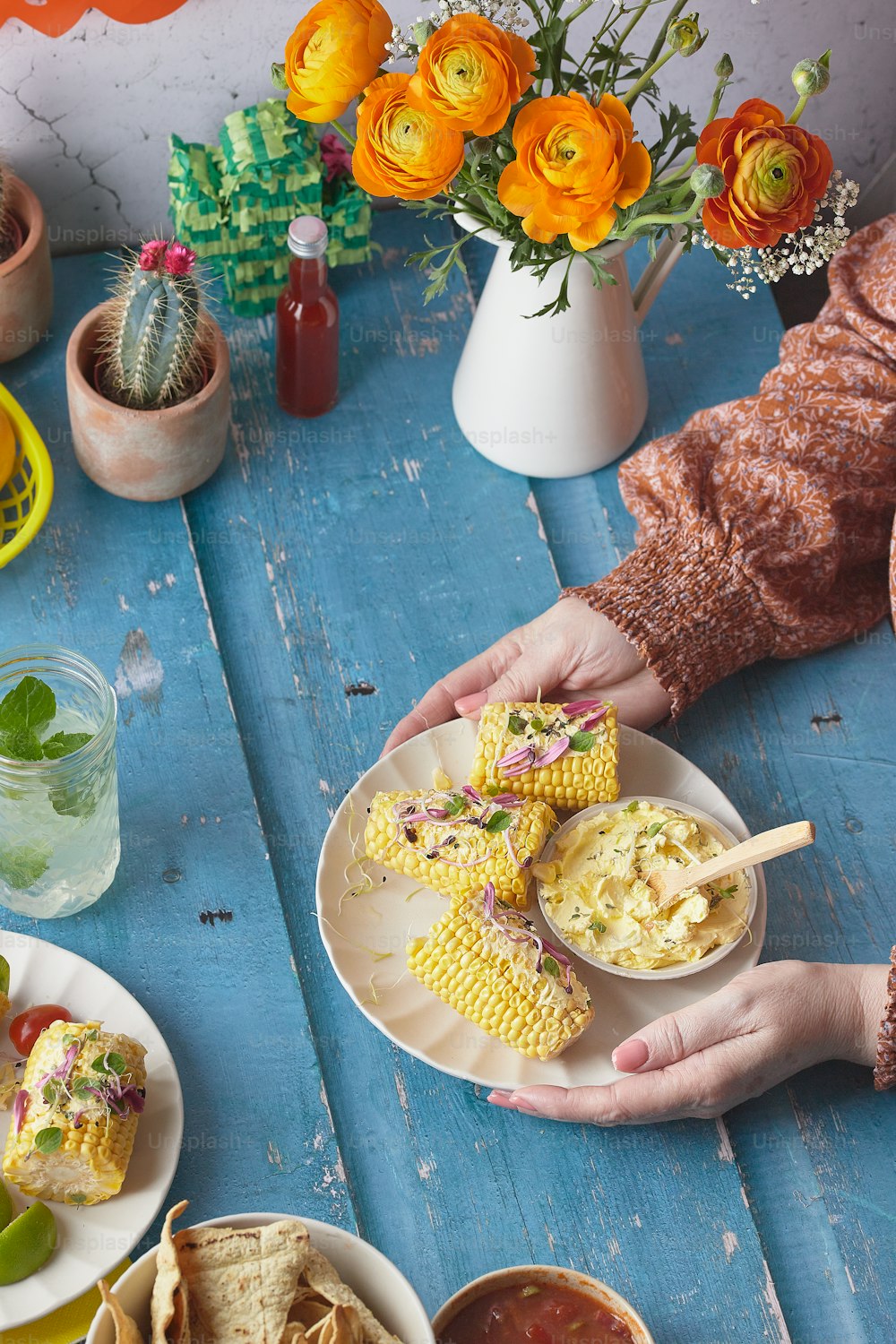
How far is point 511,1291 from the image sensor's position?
0.94m

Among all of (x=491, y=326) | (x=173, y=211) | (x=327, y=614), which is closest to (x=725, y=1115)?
(x=327, y=614)

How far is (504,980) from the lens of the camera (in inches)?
40.5

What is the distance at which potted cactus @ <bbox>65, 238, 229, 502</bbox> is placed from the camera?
1.25 m

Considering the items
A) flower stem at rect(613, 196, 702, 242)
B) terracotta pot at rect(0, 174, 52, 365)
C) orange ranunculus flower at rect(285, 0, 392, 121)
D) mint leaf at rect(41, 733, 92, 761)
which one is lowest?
mint leaf at rect(41, 733, 92, 761)

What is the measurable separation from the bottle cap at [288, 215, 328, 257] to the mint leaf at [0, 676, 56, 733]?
0.52 metres

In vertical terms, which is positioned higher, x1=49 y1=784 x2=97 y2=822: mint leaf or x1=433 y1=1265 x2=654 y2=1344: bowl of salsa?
x1=49 y1=784 x2=97 y2=822: mint leaf

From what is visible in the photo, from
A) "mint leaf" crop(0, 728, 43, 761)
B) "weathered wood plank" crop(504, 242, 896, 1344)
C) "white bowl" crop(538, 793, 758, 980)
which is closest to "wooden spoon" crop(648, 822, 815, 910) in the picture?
"white bowl" crop(538, 793, 758, 980)

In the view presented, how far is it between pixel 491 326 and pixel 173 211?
16.2 inches

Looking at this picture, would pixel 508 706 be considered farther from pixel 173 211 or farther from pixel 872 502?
pixel 173 211

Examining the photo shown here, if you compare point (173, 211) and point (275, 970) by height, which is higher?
point (173, 211)

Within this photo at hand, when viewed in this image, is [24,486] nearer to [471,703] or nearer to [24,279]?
[24,279]

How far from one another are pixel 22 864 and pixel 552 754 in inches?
17.9

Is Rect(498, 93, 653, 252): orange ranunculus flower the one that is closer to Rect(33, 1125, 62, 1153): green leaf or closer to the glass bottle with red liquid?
the glass bottle with red liquid

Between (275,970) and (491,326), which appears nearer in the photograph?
(275,970)
